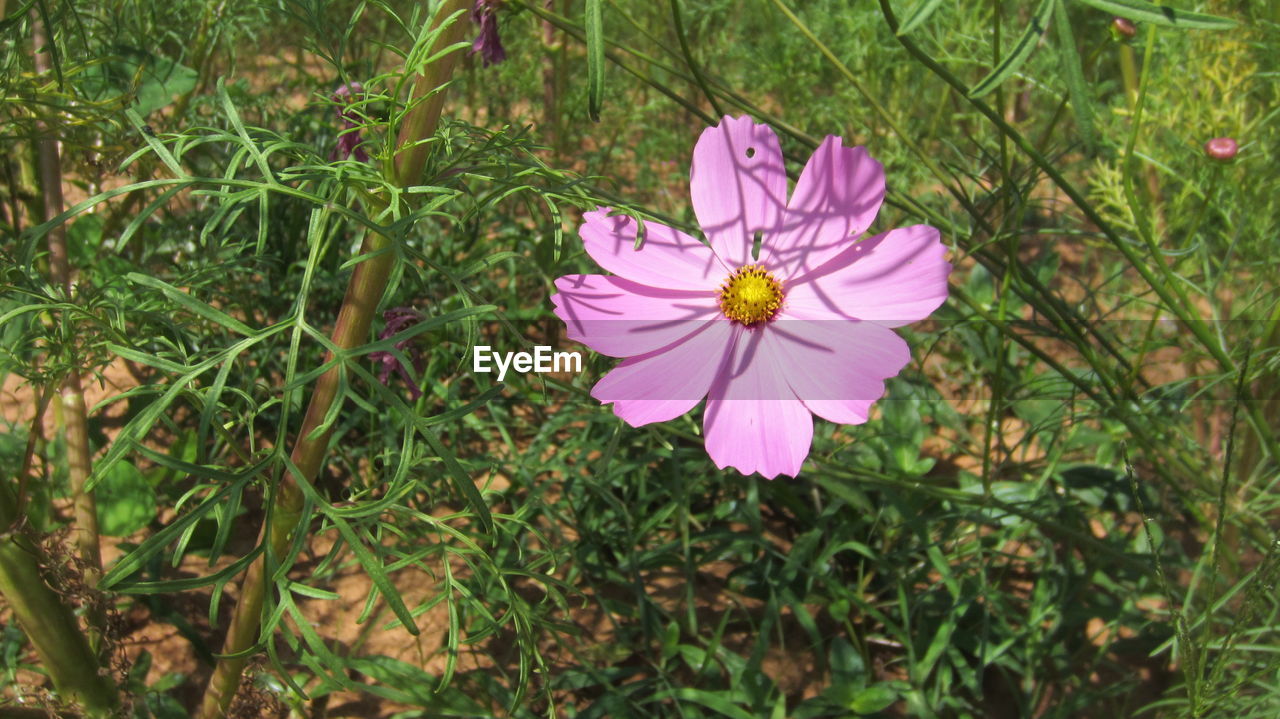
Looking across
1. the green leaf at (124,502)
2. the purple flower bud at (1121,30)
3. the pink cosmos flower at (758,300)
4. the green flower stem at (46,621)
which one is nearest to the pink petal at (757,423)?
the pink cosmos flower at (758,300)

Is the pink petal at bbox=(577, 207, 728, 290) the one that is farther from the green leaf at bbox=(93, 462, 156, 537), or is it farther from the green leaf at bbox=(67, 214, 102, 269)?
the green leaf at bbox=(67, 214, 102, 269)

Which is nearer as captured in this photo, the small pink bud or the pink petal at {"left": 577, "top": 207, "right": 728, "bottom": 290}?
the pink petal at {"left": 577, "top": 207, "right": 728, "bottom": 290}

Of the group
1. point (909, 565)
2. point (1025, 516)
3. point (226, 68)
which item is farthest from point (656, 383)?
point (226, 68)

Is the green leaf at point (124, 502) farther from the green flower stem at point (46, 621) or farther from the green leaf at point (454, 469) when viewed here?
the green leaf at point (454, 469)

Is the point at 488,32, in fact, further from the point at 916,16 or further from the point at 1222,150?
the point at 1222,150

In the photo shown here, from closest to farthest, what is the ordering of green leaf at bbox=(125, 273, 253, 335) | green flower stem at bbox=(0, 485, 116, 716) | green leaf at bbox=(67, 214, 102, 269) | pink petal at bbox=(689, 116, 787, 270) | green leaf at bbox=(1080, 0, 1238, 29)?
green leaf at bbox=(1080, 0, 1238, 29), green leaf at bbox=(125, 273, 253, 335), pink petal at bbox=(689, 116, 787, 270), green flower stem at bbox=(0, 485, 116, 716), green leaf at bbox=(67, 214, 102, 269)

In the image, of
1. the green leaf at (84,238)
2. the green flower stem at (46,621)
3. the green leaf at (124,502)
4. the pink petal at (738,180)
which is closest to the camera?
the pink petal at (738,180)

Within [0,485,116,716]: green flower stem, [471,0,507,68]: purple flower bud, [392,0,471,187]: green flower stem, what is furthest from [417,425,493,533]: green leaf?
[0,485,116,716]: green flower stem

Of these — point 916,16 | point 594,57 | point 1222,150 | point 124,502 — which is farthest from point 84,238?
point 1222,150
